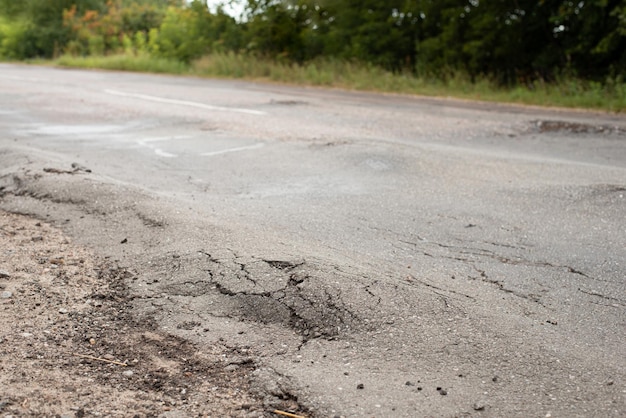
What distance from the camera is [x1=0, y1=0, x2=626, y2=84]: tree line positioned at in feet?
48.1

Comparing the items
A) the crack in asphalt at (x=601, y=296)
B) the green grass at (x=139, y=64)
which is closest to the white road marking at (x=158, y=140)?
the crack in asphalt at (x=601, y=296)

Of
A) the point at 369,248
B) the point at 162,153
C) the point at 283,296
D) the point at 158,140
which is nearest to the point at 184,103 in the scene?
the point at 158,140

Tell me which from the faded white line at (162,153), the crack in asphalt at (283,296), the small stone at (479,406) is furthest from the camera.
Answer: the faded white line at (162,153)

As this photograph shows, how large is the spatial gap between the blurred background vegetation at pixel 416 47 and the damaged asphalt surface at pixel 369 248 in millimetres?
5308

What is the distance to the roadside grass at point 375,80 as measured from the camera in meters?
13.0

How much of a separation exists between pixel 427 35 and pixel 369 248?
14294 mm

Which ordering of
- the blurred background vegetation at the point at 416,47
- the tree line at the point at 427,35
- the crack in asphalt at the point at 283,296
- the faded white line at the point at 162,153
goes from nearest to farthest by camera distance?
the crack in asphalt at the point at 283,296 → the faded white line at the point at 162,153 → the blurred background vegetation at the point at 416,47 → the tree line at the point at 427,35

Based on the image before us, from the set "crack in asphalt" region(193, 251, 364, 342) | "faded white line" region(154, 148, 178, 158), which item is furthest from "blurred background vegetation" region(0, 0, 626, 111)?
"crack in asphalt" region(193, 251, 364, 342)

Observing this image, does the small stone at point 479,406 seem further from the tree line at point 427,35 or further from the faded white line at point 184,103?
the tree line at point 427,35

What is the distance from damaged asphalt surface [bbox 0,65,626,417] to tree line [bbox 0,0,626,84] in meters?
5.85

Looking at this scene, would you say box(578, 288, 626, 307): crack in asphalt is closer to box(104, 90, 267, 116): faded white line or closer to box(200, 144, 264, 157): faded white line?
box(200, 144, 264, 157): faded white line

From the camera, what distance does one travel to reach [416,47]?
17.7 metres

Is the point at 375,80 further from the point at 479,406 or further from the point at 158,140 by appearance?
the point at 479,406

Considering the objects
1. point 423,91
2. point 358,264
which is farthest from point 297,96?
point 358,264
